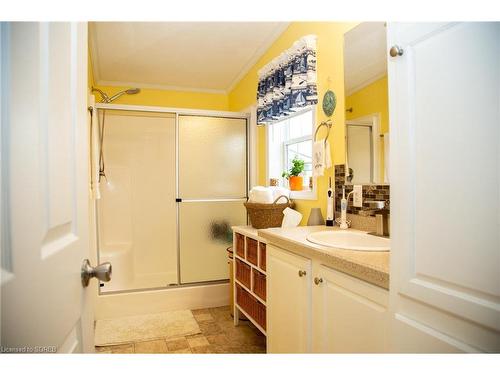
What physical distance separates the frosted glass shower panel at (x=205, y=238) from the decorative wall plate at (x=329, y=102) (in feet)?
5.13

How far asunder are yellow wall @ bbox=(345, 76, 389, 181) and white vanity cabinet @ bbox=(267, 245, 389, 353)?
0.69 metres

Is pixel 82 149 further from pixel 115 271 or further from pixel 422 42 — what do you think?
pixel 115 271

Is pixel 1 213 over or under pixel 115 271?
over

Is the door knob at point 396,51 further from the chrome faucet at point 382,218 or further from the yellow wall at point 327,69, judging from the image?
the yellow wall at point 327,69

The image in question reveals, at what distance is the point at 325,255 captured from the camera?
1246mm

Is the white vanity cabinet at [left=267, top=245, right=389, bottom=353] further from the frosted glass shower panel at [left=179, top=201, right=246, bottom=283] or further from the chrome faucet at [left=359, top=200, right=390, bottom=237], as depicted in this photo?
the frosted glass shower panel at [left=179, top=201, right=246, bottom=283]

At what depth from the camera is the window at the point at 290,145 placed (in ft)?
8.65

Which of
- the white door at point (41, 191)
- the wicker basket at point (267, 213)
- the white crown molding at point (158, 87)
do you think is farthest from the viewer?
the white crown molding at point (158, 87)

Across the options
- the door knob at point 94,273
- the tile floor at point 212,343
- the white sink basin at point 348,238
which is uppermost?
the door knob at point 94,273

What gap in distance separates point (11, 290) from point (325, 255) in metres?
1.01

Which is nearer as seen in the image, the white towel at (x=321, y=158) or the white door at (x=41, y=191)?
the white door at (x=41, y=191)

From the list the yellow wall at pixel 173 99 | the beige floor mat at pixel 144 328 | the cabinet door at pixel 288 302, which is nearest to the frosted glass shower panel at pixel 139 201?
the beige floor mat at pixel 144 328

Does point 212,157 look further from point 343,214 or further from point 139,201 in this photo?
point 343,214
